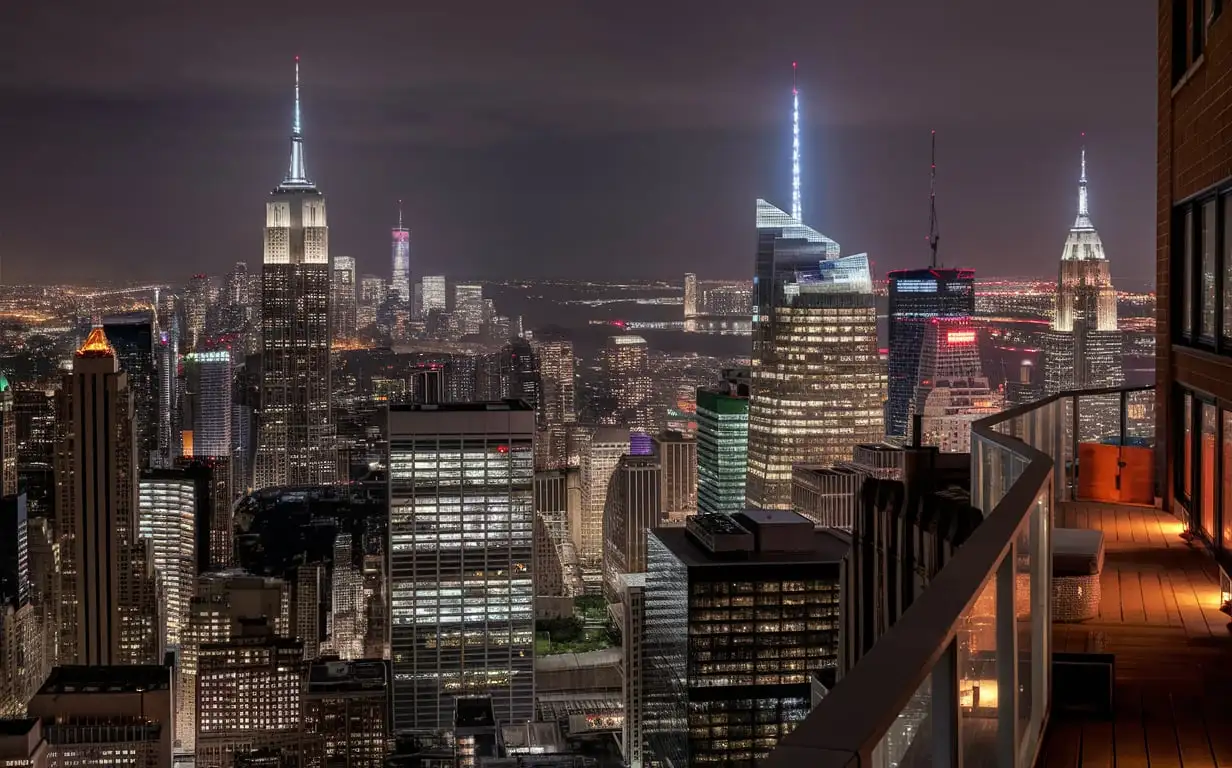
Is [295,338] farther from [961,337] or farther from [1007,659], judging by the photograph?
[1007,659]

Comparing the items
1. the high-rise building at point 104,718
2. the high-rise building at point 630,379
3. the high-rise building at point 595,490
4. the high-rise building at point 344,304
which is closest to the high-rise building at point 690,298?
the high-rise building at point 630,379

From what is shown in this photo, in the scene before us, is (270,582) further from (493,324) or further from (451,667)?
(493,324)

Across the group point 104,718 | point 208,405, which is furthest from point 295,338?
point 104,718

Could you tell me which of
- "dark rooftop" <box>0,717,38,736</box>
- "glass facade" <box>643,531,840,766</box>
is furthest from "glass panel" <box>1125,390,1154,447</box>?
"dark rooftop" <box>0,717,38,736</box>

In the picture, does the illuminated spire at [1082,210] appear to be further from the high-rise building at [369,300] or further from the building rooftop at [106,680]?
the high-rise building at [369,300]

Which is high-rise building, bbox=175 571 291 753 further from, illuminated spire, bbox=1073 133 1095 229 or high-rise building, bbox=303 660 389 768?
illuminated spire, bbox=1073 133 1095 229
